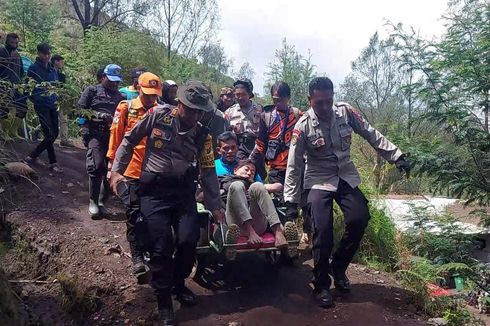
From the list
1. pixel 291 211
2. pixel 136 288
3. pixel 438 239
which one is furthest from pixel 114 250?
pixel 438 239

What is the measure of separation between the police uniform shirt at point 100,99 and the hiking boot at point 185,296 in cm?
284

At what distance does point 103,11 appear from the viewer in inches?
731

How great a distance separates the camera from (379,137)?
482cm

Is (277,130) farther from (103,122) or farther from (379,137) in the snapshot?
(103,122)

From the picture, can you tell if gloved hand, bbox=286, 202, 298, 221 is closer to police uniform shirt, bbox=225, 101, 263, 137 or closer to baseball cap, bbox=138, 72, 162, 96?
police uniform shirt, bbox=225, 101, 263, 137

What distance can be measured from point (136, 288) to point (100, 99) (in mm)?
2738

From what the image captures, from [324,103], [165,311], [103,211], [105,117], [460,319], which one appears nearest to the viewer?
[165,311]

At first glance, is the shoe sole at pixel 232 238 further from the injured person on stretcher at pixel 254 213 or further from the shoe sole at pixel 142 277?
the shoe sole at pixel 142 277

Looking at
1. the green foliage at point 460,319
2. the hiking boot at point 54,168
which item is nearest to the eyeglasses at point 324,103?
the green foliage at point 460,319

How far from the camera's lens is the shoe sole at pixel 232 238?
175 inches

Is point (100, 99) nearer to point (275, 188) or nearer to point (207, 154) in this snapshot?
point (207, 154)

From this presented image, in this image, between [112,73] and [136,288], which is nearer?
[136,288]

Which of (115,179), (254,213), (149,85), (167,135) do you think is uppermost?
(149,85)

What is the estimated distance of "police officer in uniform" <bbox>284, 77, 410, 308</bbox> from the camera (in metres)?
4.59
